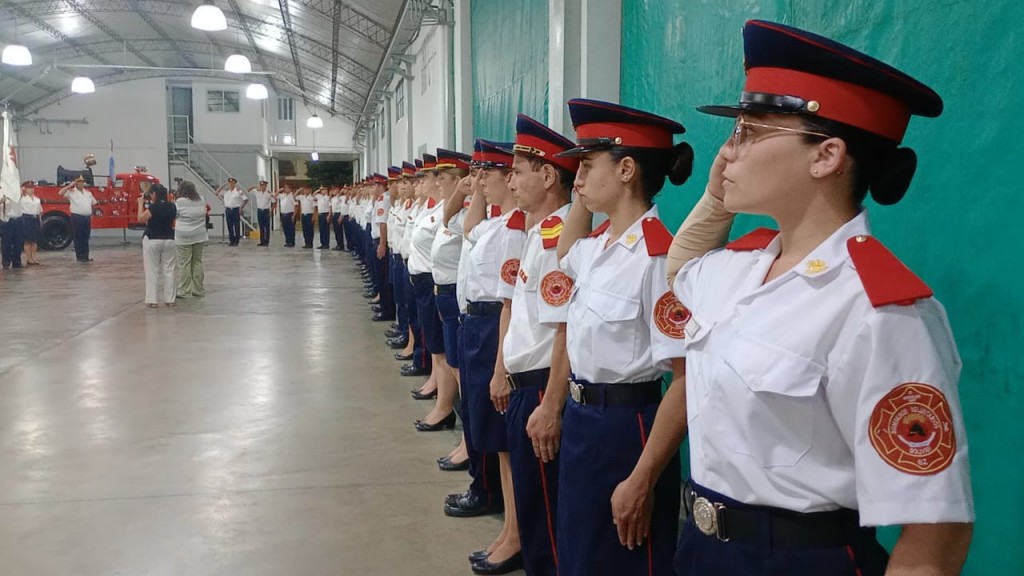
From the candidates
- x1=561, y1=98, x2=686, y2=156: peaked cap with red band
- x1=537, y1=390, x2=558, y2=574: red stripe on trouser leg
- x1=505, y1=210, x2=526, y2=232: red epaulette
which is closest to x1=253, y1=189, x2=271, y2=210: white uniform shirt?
x1=505, y1=210, x2=526, y2=232: red epaulette

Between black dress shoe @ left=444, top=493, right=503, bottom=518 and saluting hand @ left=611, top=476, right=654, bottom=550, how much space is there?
162cm

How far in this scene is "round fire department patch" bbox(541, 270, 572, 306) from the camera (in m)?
2.27

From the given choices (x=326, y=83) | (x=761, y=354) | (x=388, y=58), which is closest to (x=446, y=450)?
(x=761, y=354)

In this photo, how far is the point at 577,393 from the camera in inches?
78.8

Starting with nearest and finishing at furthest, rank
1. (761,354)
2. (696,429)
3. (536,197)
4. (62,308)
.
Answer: (761,354) → (696,429) → (536,197) → (62,308)

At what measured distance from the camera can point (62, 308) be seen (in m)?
9.09

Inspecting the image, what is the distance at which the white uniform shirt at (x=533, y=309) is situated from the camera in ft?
7.66

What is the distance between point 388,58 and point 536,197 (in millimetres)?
11953

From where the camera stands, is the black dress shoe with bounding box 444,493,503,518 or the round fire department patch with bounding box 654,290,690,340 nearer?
the round fire department patch with bounding box 654,290,690,340

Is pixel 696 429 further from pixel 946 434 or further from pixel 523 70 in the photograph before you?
pixel 523 70

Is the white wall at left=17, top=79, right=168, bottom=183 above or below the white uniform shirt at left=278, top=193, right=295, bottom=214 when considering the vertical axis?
above

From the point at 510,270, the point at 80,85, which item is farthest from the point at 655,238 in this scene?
the point at 80,85

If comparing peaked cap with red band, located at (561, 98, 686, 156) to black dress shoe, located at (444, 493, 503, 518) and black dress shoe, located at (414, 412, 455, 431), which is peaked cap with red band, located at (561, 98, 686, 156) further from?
black dress shoe, located at (414, 412, 455, 431)

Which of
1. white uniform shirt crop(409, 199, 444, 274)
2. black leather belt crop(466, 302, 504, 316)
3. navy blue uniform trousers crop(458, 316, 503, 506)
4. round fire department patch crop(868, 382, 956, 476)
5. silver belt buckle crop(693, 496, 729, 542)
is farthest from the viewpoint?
white uniform shirt crop(409, 199, 444, 274)
